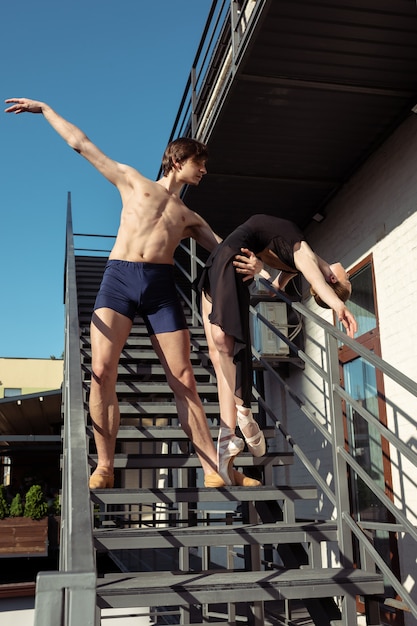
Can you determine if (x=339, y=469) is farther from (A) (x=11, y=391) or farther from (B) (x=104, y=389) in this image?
(A) (x=11, y=391)

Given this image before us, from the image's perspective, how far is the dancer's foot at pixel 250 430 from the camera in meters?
3.49

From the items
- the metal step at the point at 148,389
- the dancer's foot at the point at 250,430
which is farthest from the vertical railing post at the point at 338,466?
the metal step at the point at 148,389

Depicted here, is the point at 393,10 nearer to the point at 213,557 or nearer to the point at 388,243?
the point at 388,243

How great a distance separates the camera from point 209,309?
3824 millimetres

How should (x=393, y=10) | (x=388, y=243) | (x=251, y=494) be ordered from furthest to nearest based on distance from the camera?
(x=388, y=243) → (x=393, y=10) → (x=251, y=494)

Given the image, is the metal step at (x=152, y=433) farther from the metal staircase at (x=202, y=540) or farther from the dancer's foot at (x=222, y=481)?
the dancer's foot at (x=222, y=481)

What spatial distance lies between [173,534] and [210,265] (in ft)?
4.72

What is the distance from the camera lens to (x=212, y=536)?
310 cm

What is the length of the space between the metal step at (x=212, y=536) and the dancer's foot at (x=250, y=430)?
20.8 inches

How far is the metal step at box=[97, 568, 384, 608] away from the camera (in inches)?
99.7

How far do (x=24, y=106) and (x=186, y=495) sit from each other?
223 cm

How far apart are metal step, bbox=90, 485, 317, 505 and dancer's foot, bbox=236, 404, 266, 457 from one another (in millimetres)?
269

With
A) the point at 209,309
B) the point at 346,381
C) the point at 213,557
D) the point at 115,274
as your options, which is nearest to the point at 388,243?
the point at 346,381

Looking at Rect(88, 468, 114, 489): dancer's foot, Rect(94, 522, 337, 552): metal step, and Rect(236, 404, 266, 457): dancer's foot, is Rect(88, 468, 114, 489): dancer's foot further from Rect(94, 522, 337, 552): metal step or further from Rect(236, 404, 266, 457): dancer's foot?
Rect(236, 404, 266, 457): dancer's foot
